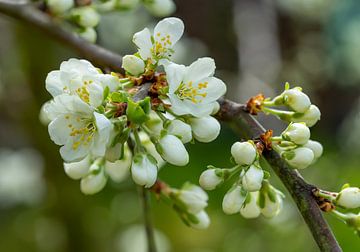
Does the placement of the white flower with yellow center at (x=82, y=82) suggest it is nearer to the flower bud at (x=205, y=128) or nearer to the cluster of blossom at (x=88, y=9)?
the flower bud at (x=205, y=128)

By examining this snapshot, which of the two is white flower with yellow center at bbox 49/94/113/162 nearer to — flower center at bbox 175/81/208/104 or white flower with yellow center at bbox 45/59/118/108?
white flower with yellow center at bbox 45/59/118/108

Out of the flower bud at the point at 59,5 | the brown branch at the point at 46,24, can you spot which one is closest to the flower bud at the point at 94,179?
the brown branch at the point at 46,24

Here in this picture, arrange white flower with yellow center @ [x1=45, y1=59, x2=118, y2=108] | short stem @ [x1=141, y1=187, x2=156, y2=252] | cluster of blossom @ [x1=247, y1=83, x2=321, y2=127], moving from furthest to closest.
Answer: short stem @ [x1=141, y1=187, x2=156, y2=252], cluster of blossom @ [x1=247, y1=83, x2=321, y2=127], white flower with yellow center @ [x1=45, y1=59, x2=118, y2=108]

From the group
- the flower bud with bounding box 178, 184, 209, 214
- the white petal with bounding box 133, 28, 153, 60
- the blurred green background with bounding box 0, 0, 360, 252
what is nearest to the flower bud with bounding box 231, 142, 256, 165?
the white petal with bounding box 133, 28, 153, 60

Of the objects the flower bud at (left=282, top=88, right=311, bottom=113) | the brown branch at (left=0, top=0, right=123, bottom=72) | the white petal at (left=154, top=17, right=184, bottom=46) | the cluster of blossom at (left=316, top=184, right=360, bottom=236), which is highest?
the white petal at (left=154, top=17, right=184, bottom=46)

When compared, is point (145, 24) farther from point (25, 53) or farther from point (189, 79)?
point (189, 79)

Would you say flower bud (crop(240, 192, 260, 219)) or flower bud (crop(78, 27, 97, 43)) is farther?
flower bud (crop(78, 27, 97, 43))

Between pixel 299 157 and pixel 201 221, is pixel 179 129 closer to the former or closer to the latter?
pixel 299 157

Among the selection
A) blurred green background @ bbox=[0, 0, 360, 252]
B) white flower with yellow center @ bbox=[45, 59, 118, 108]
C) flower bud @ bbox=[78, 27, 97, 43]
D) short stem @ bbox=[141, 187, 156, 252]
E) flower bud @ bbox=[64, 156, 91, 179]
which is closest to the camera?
white flower with yellow center @ bbox=[45, 59, 118, 108]

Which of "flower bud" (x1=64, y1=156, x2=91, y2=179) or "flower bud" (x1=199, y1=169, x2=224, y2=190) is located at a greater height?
"flower bud" (x1=199, y1=169, x2=224, y2=190)

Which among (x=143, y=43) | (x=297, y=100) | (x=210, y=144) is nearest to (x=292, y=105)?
(x=297, y=100)
